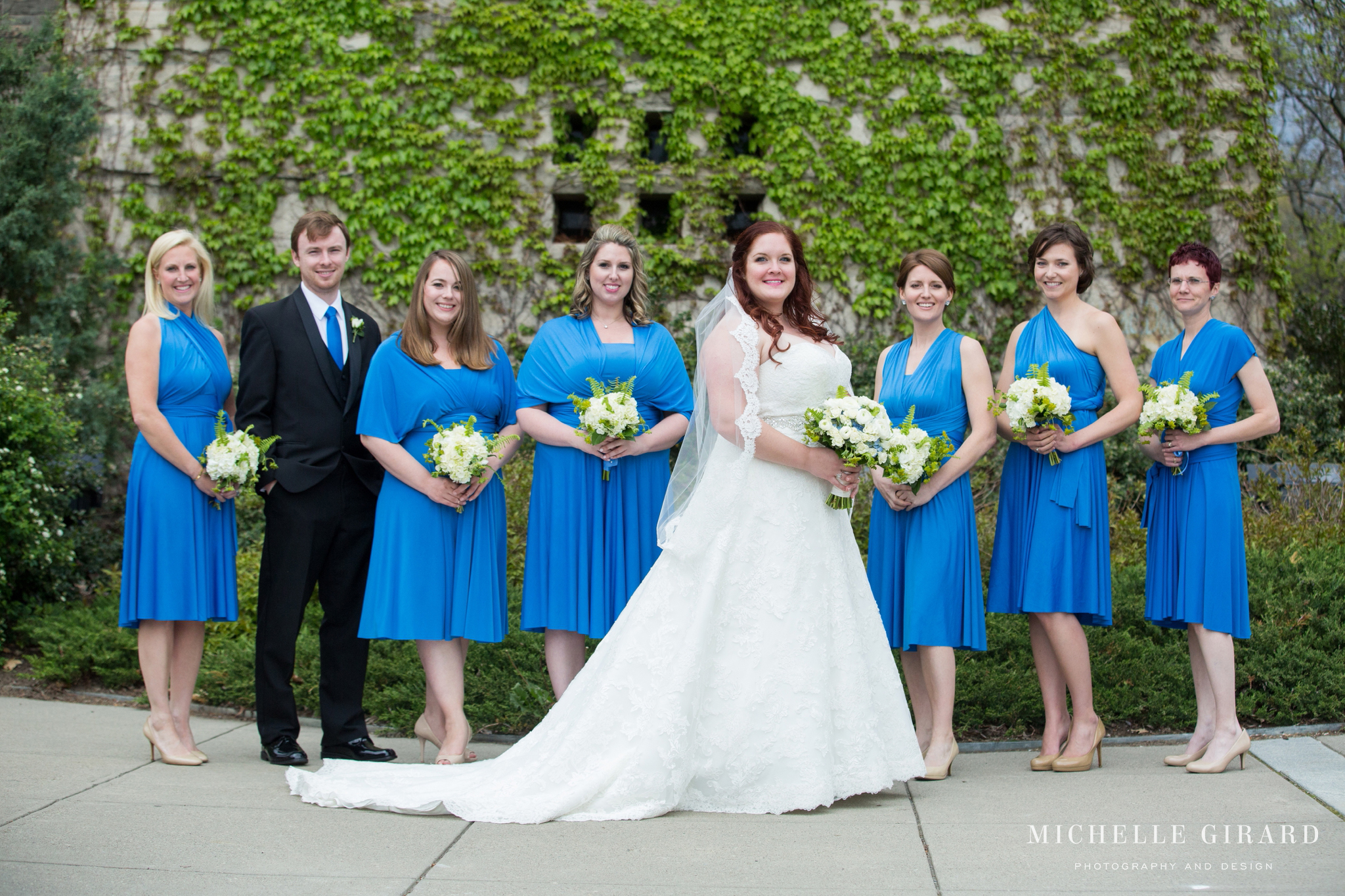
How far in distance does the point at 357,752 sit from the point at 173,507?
134 centimetres

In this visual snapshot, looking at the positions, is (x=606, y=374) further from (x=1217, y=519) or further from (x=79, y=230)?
(x=79, y=230)

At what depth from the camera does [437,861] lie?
3.31m

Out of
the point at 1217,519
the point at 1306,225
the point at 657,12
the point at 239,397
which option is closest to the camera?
the point at 1217,519

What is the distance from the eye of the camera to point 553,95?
35.3 feet

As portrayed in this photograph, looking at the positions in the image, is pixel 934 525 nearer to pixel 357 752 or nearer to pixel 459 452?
pixel 459 452

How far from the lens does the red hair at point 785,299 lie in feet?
13.8

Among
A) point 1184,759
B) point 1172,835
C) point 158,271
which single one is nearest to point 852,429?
point 1172,835

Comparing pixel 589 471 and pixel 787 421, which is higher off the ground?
pixel 787 421

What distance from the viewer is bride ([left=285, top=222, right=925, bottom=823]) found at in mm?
3818

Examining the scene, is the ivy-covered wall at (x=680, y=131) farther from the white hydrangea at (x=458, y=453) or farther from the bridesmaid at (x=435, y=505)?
the white hydrangea at (x=458, y=453)

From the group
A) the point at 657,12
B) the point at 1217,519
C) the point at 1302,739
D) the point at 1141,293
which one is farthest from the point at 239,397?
the point at 1141,293

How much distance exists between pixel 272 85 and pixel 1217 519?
9.68m

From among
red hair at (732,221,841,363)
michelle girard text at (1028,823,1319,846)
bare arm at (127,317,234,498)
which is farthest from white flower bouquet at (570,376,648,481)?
michelle girard text at (1028,823,1319,846)

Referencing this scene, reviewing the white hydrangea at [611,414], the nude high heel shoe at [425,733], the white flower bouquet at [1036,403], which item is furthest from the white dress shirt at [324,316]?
the white flower bouquet at [1036,403]
